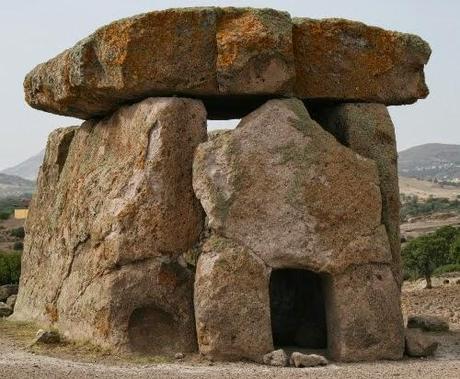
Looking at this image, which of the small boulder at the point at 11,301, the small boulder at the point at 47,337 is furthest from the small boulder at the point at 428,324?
the small boulder at the point at 11,301

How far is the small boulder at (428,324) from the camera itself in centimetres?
1259

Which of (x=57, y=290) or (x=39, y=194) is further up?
(x=39, y=194)

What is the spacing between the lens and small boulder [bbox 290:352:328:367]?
9.50 metres

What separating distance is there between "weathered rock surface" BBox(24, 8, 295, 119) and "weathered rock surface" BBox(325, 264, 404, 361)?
107 inches

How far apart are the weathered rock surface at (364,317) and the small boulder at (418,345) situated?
0.27m

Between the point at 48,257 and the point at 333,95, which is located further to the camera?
the point at 48,257

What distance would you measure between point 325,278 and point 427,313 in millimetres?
4868

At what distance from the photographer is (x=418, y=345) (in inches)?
413

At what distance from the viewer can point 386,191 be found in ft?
36.3

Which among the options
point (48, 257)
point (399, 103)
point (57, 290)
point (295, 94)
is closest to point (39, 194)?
point (48, 257)

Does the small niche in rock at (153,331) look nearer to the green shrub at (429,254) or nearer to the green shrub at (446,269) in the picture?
the green shrub at (429,254)

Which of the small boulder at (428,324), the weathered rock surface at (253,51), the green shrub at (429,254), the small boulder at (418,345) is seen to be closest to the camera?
the weathered rock surface at (253,51)

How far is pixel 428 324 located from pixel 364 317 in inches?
121

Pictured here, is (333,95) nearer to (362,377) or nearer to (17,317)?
(362,377)
